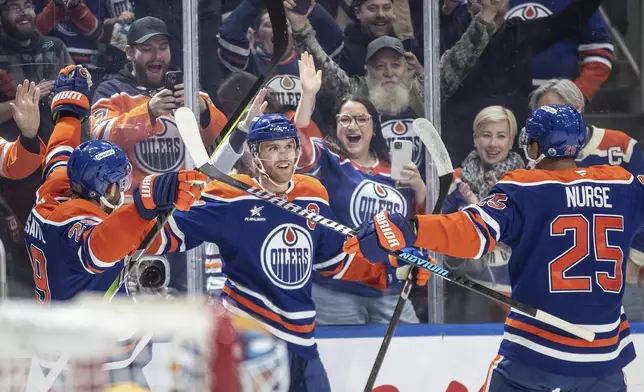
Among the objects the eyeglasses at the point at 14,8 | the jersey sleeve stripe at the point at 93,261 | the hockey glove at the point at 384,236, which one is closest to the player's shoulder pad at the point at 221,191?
the jersey sleeve stripe at the point at 93,261

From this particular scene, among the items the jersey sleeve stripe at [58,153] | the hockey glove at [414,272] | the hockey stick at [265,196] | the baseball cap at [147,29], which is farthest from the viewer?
the baseball cap at [147,29]

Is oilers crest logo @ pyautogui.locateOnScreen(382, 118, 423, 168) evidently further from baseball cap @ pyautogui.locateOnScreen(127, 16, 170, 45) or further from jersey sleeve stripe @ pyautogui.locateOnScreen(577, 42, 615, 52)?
baseball cap @ pyautogui.locateOnScreen(127, 16, 170, 45)

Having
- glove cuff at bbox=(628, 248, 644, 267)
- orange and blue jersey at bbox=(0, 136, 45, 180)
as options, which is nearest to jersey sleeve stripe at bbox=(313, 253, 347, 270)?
orange and blue jersey at bbox=(0, 136, 45, 180)

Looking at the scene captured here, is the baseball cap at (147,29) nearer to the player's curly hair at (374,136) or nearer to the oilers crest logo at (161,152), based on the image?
the oilers crest logo at (161,152)

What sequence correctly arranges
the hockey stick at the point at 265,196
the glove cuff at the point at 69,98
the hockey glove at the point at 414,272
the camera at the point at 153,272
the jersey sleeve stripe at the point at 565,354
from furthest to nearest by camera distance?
the camera at the point at 153,272 < the glove cuff at the point at 69,98 < the hockey glove at the point at 414,272 < the hockey stick at the point at 265,196 < the jersey sleeve stripe at the point at 565,354

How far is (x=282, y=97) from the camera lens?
4.57 m

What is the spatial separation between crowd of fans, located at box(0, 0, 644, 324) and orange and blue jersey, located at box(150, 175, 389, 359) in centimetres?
73

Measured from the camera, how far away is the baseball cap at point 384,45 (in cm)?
461

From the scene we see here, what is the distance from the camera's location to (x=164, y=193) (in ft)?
10.8

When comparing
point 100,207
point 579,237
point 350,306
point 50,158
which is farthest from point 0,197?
point 579,237

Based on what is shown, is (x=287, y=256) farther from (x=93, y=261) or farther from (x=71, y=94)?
(x=71, y=94)

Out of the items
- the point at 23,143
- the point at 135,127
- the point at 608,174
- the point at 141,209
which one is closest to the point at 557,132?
the point at 608,174

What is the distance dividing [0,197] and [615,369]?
2.72 m

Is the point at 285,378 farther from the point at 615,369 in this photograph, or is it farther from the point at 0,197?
the point at 0,197
